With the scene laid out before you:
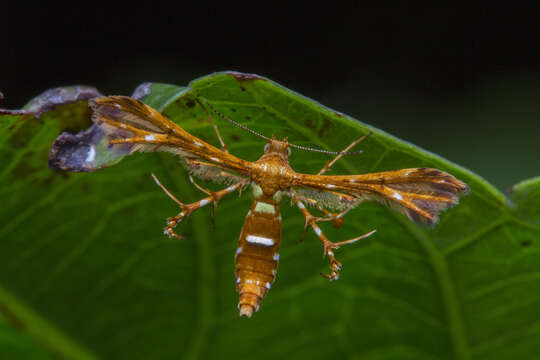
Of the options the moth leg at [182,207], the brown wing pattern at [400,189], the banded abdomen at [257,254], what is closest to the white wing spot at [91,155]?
the moth leg at [182,207]

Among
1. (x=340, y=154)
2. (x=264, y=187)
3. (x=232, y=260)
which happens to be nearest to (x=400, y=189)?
(x=340, y=154)

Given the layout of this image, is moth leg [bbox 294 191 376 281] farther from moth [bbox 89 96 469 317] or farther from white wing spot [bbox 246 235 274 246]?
white wing spot [bbox 246 235 274 246]

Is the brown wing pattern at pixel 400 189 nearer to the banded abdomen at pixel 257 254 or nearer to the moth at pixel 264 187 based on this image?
the moth at pixel 264 187

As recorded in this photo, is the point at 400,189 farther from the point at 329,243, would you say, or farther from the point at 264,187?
the point at 264,187

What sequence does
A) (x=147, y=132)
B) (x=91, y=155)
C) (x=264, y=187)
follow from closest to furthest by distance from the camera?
(x=91, y=155) → (x=147, y=132) → (x=264, y=187)

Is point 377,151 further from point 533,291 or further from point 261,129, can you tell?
point 533,291

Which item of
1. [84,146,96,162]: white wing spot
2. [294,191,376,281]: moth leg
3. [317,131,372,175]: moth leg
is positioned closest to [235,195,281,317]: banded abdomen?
[294,191,376,281]: moth leg

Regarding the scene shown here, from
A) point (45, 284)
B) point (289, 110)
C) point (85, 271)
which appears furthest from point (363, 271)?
point (45, 284)
